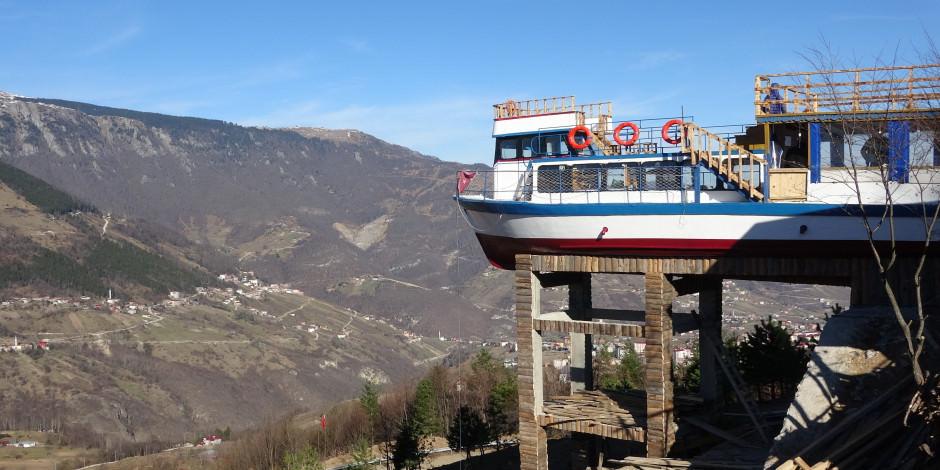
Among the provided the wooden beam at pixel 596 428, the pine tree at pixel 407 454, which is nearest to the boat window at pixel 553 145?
the wooden beam at pixel 596 428

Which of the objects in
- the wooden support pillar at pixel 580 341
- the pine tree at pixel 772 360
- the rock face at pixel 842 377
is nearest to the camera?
the rock face at pixel 842 377

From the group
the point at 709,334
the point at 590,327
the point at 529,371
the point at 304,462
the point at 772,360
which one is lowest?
the point at 304,462

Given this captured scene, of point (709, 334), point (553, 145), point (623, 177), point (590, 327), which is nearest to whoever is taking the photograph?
point (590, 327)

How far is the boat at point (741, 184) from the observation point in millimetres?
22047

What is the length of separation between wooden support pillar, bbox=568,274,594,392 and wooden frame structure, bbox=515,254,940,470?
0.04 metres

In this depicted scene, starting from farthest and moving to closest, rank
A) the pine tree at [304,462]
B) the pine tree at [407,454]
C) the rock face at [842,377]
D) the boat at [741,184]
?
the pine tree at [407,454], the pine tree at [304,462], the boat at [741,184], the rock face at [842,377]

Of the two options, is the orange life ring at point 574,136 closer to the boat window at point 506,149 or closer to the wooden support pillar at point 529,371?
the boat window at point 506,149

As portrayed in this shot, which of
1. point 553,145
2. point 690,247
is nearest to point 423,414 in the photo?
point 553,145

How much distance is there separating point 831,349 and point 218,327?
6906 inches

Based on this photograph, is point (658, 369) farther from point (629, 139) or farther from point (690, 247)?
point (629, 139)

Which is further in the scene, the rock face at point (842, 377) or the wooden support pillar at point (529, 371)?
the wooden support pillar at point (529, 371)

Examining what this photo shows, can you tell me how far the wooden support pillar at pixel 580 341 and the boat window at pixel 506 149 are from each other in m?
4.27

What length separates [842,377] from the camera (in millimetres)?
17547

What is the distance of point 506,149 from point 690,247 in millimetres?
7118
